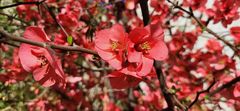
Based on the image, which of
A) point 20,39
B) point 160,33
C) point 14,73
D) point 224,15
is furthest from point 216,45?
point 20,39

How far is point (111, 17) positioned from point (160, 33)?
2.49m

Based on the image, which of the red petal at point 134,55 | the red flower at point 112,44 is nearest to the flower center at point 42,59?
the red flower at point 112,44

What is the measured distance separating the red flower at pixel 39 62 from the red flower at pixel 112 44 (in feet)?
0.47

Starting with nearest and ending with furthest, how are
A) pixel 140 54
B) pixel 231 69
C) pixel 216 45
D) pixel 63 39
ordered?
pixel 140 54 → pixel 63 39 → pixel 231 69 → pixel 216 45

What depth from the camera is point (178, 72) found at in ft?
12.3

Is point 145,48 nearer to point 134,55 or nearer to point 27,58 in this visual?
point 134,55

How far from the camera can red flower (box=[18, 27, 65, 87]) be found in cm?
131

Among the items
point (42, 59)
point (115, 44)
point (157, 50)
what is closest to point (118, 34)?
point (115, 44)

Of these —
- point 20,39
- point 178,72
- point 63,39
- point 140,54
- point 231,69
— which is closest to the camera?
point 20,39

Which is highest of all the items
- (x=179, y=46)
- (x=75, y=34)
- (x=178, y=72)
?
(x=75, y=34)

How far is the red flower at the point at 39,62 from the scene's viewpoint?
4.29ft

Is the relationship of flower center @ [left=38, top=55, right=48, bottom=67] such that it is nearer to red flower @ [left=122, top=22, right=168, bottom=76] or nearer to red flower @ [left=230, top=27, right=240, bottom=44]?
red flower @ [left=122, top=22, right=168, bottom=76]

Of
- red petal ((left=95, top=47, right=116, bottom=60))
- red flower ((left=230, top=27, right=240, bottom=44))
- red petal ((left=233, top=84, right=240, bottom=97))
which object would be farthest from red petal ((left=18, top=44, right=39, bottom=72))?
red flower ((left=230, top=27, right=240, bottom=44))

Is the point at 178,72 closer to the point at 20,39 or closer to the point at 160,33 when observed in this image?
the point at 160,33
